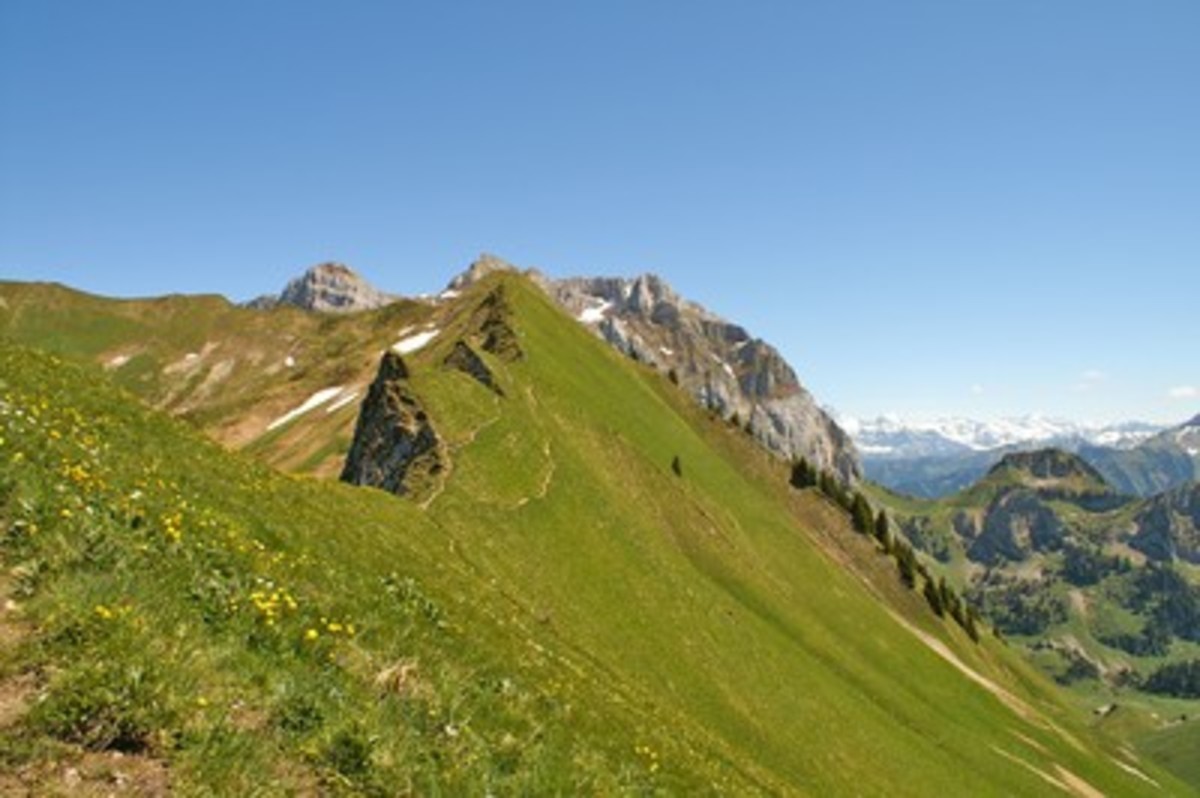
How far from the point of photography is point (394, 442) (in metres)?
62.9

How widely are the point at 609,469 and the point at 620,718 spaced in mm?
47297

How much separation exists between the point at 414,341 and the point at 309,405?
23083 millimetres

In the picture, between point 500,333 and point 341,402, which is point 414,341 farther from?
point 500,333

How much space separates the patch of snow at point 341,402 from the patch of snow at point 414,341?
16362 millimetres

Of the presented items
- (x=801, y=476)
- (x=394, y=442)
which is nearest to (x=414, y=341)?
(x=801, y=476)

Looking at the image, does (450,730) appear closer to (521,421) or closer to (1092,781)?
(521,421)

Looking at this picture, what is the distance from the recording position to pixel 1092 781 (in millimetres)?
97188

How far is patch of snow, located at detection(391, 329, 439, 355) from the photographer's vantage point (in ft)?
457

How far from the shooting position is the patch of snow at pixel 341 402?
378 ft

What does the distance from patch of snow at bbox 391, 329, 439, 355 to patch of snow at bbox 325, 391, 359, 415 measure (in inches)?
644

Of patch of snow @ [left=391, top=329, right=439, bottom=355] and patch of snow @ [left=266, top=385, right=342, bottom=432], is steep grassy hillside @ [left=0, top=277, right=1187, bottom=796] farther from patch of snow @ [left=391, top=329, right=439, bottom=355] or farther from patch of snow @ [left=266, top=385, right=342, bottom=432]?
patch of snow @ [left=391, top=329, right=439, bottom=355]

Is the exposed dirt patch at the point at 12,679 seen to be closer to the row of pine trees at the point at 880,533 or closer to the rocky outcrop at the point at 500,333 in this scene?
the rocky outcrop at the point at 500,333

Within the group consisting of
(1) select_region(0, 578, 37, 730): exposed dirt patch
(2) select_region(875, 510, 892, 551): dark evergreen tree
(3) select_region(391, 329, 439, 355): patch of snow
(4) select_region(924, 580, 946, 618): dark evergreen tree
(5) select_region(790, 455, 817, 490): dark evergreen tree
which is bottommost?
(4) select_region(924, 580, 946, 618): dark evergreen tree

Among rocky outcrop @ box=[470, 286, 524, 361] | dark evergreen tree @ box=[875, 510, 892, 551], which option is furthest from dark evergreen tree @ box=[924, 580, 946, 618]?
rocky outcrop @ box=[470, 286, 524, 361]
